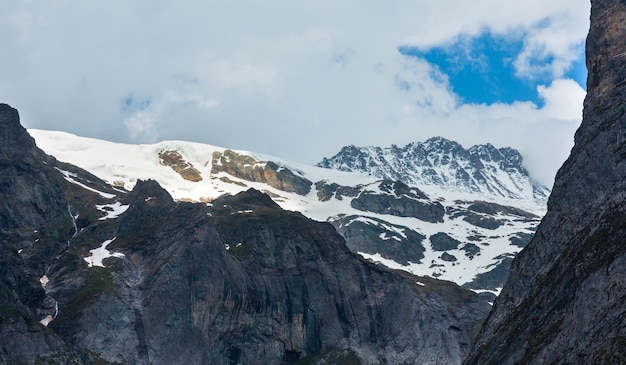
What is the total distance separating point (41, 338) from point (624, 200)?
418 feet

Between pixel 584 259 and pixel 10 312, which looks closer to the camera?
pixel 584 259

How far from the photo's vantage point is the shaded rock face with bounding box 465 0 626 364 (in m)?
100

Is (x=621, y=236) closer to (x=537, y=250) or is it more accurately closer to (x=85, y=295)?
(x=537, y=250)

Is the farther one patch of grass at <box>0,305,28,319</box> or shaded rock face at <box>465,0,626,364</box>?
patch of grass at <box>0,305,28,319</box>

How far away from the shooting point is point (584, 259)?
11712 cm

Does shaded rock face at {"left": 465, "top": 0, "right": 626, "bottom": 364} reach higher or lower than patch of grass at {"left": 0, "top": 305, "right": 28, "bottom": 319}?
higher

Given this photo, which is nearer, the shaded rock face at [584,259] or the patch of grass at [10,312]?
the shaded rock face at [584,259]

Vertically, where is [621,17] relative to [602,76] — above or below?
above

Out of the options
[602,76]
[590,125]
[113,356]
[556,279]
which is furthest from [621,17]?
[113,356]

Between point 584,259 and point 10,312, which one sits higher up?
point 584,259

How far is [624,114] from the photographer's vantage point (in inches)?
5487

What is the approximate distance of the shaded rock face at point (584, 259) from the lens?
100m

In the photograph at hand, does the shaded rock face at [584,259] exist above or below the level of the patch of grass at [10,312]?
above

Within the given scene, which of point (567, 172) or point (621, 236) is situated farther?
point (567, 172)
